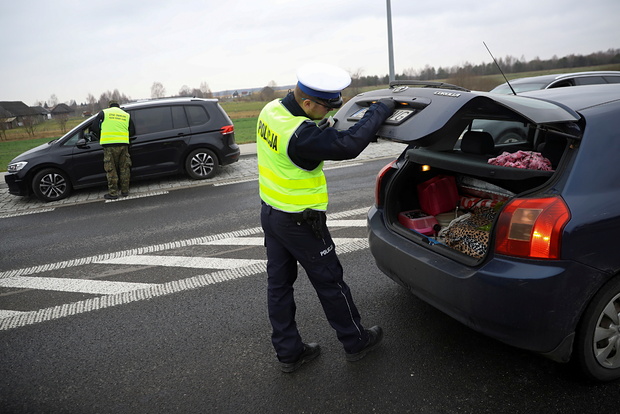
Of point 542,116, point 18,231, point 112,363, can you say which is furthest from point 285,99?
point 18,231

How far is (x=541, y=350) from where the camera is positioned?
7.98 feet

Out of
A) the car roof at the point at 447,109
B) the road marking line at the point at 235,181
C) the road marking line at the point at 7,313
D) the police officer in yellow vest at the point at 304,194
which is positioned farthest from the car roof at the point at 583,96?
the road marking line at the point at 235,181

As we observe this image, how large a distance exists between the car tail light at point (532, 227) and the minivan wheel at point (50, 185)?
28.4 feet

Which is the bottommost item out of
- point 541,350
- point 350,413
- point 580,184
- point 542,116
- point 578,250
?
point 350,413

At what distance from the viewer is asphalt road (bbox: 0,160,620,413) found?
265cm

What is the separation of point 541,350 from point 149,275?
3582 mm

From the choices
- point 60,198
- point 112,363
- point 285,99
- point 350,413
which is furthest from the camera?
point 60,198

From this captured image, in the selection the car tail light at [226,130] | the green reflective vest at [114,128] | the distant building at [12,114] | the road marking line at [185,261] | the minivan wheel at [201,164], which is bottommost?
the road marking line at [185,261]

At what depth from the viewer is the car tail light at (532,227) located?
2299 millimetres

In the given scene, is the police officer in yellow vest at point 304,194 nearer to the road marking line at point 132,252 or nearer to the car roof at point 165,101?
the road marking line at point 132,252

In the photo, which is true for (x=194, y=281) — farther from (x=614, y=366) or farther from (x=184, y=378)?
(x=614, y=366)

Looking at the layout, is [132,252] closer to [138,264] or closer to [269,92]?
[138,264]

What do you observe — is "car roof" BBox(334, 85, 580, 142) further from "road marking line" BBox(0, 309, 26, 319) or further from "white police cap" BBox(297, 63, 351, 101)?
"road marking line" BBox(0, 309, 26, 319)

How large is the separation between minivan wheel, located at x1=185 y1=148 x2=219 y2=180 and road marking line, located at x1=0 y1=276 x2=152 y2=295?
5.08 m
